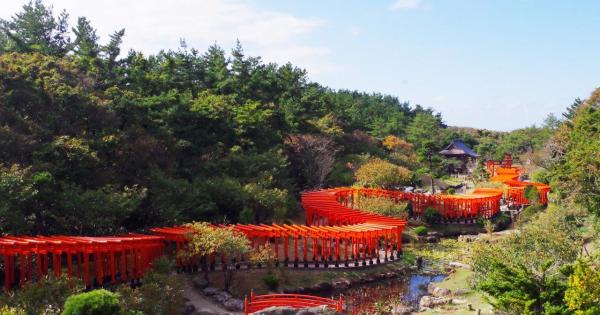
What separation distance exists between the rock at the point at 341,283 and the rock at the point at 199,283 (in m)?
6.05

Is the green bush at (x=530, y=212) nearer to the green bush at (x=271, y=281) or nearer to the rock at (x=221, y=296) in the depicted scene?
the green bush at (x=271, y=281)

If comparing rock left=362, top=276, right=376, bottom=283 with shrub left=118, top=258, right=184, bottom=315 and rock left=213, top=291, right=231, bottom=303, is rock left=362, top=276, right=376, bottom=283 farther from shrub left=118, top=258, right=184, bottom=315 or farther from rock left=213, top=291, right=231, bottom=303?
shrub left=118, top=258, right=184, bottom=315

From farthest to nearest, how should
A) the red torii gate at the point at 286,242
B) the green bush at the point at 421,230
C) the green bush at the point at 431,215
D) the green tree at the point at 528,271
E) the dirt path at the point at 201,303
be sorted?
the green bush at the point at 431,215 → the green bush at the point at 421,230 → the dirt path at the point at 201,303 → the red torii gate at the point at 286,242 → the green tree at the point at 528,271

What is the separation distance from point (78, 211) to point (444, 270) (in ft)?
60.8

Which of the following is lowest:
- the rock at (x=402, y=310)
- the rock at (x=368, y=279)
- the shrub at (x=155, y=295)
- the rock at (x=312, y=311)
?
the rock at (x=402, y=310)

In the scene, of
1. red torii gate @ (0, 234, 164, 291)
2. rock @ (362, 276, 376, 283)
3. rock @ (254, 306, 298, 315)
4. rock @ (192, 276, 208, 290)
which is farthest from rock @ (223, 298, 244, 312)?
rock @ (362, 276, 376, 283)

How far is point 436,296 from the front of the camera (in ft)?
75.4

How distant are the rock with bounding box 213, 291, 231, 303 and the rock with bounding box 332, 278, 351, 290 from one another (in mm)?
5455

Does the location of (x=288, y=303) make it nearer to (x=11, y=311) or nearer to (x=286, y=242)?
(x=286, y=242)

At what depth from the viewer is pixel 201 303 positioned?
20.9 meters

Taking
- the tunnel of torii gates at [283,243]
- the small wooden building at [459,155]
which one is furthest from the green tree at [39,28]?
the small wooden building at [459,155]

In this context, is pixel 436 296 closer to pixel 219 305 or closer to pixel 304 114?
pixel 219 305

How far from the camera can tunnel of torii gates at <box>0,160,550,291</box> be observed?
17797 millimetres

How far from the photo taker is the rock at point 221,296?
70.3ft
